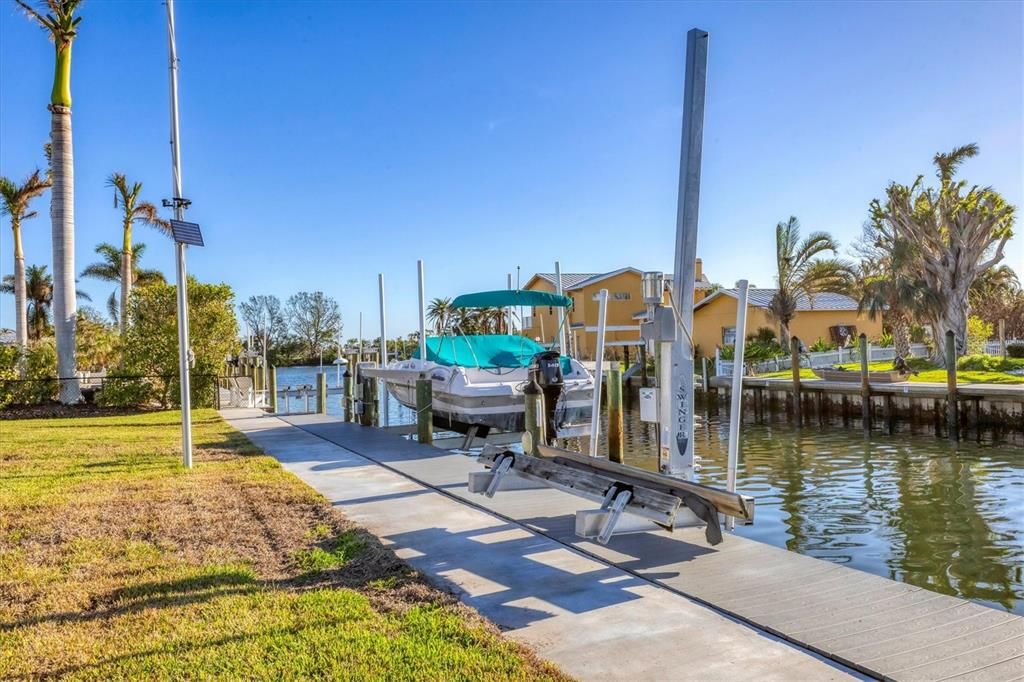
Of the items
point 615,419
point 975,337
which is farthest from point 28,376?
point 975,337

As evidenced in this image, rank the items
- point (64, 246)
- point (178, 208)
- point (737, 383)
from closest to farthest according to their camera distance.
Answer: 1. point (737, 383)
2. point (178, 208)
3. point (64, 246)

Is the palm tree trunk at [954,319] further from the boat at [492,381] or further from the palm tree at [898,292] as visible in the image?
the boat at [492,381]

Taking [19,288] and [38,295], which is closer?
[19,288]

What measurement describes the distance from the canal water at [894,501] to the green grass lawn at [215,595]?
4.73 meters

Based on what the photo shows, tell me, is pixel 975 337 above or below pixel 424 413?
above

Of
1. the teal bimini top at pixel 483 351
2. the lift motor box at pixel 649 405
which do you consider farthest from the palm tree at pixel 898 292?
the lift motor box at pixel 649 405

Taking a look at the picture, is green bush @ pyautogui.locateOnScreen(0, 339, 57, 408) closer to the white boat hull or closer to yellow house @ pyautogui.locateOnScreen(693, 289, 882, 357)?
the white boat hull

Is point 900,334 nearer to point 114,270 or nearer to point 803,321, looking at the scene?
point 803,321

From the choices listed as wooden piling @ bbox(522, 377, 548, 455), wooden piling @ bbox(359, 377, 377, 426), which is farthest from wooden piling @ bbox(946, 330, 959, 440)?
wooden piling @ bbox(359, 377, 377, 426)

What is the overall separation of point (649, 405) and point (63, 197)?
71.7 feet

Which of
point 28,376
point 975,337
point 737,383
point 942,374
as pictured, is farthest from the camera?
→ point 975,337

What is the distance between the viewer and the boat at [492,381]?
14078 millimetres

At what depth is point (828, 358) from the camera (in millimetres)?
32344

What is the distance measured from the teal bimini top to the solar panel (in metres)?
6.47
